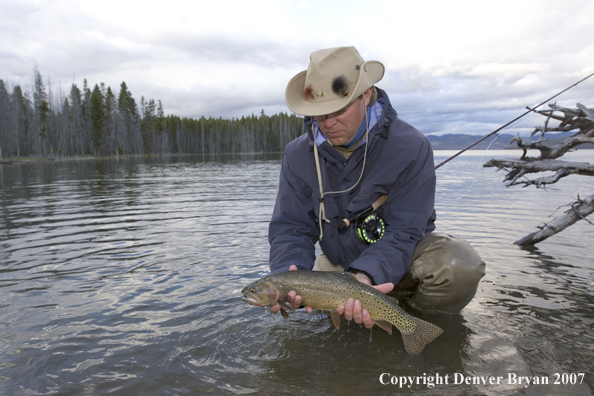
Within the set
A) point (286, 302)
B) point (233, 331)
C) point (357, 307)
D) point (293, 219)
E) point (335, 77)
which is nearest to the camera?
point (357, 307)

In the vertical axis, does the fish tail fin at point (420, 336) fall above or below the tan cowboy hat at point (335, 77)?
below

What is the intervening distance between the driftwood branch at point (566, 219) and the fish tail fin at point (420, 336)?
5.25 metres

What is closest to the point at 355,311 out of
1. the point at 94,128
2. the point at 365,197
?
the point at 365,197

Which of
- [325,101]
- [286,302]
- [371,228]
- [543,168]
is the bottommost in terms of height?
[286,302]

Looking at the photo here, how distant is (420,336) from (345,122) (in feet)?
6.87

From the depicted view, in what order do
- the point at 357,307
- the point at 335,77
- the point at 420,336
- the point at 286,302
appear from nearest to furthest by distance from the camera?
the point at 357,307 < the point at 420,336 < the point at 286,302 < the point at 335,77

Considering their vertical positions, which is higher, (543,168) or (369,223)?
(543,168)

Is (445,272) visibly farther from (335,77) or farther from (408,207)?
(335,77)

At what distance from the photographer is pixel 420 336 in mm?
3439

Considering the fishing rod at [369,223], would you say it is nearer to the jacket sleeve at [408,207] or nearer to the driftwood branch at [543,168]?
the jacket sleeve at [408,207]

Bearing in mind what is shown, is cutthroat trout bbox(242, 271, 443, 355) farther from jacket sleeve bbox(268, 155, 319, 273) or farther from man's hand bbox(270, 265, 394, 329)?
jacket sleeve bbox(268, 155, 319, 273)

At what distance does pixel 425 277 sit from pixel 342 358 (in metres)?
1.21

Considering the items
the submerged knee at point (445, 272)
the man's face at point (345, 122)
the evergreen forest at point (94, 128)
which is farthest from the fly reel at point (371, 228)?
the evergreen forest at point (94, 128)

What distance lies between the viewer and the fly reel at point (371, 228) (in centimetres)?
413
